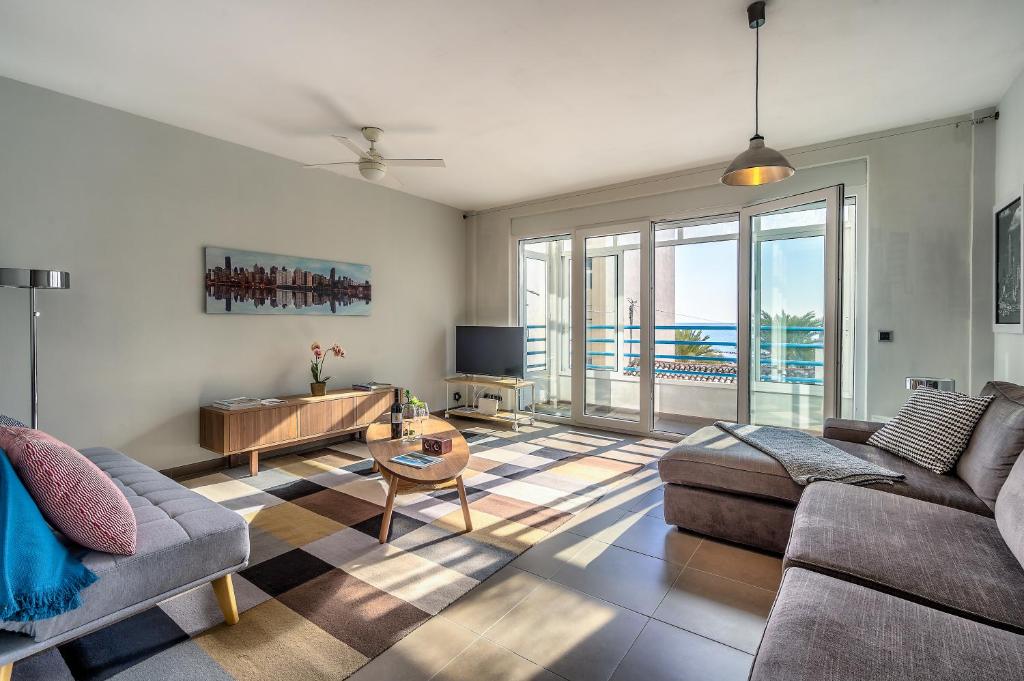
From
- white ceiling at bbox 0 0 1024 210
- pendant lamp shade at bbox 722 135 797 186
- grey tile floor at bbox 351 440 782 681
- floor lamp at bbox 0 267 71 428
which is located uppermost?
white ceiling at bbox 0 0 1024 210

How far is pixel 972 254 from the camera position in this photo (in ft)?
11.3

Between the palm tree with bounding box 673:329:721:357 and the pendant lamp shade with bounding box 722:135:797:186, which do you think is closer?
the pendant lamp shade with bounding box 722:135:797:186

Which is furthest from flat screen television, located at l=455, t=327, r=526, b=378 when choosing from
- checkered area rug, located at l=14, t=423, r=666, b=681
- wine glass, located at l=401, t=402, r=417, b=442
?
wine glass, located at l=401, t=402, r=417, b=442

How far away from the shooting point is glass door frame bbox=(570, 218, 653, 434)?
5109mm

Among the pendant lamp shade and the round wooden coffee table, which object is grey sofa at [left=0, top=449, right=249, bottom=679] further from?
the pendant lamp shade

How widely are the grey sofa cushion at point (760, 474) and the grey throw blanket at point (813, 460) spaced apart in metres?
0.04

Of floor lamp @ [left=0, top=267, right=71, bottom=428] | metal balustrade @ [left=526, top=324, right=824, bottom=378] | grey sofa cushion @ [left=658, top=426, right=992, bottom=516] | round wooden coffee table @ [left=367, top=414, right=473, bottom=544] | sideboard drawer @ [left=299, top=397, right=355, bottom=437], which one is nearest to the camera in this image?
grey sofa cushion @ [left=658, top=426, right=992, bottom=516]

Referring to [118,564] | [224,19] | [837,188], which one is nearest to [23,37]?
[224,19]

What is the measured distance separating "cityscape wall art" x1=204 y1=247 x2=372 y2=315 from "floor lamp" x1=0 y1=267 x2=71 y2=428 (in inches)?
44.1

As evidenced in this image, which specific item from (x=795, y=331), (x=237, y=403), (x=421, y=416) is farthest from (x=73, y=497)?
(x=795, y=331)

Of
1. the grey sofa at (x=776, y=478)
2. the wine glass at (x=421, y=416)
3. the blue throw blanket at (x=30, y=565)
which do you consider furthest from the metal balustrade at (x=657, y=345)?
the blue throw blanket at (x=30, y=565)

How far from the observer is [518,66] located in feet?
9.41

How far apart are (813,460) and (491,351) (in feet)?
12.7

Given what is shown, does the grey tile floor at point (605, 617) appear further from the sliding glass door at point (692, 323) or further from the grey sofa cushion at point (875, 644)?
the sliding glass door at point (692, 323)
